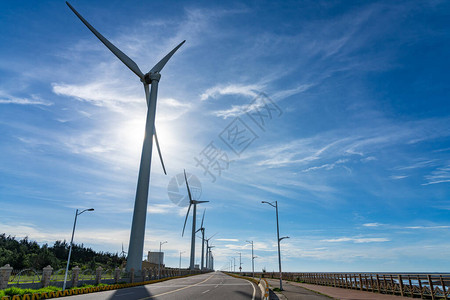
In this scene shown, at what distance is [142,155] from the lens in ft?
146

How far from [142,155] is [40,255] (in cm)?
7772

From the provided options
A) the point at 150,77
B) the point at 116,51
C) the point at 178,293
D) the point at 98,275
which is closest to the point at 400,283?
the point at 178,293

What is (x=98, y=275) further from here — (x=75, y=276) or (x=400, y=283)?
(x=400, y=283)

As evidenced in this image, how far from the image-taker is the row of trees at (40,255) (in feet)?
284

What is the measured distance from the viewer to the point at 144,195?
42500 millimetres

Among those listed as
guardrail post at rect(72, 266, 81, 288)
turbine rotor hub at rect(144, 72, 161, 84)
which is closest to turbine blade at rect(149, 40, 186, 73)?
turbine rotor hub at rect(144, 72, 161, 84)

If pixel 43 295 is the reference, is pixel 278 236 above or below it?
above

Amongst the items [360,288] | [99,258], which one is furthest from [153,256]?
[360,288]

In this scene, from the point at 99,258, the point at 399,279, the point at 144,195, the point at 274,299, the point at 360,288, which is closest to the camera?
the point at 274,299

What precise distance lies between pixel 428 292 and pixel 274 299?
471 inches

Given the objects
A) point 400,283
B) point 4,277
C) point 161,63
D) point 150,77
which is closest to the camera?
point 4,277

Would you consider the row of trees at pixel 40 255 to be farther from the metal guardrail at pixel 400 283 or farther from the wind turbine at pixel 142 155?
Result: the metal guardrail at pixel 400 283

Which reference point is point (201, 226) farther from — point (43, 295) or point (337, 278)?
point (43, 295)

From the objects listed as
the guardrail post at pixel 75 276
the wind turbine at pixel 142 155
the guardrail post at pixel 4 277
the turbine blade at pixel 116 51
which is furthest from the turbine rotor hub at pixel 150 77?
the guardrail post at pixel 4 277
